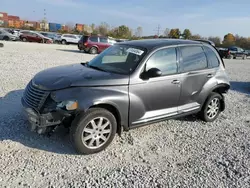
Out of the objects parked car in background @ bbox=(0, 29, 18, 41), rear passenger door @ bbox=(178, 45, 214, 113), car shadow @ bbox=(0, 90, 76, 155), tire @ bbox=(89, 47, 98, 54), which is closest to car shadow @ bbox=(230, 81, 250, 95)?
rear passenger door @ bbox=(178, 45, 214, 113)

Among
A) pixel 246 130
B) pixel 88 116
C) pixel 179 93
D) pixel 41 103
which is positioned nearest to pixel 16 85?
pixel 41 103

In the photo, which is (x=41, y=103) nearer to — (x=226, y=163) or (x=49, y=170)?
(x=49, y=170)

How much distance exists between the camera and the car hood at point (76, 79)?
132 inches

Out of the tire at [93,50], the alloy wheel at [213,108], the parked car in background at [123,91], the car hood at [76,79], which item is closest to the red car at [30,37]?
the tire at [93,50]

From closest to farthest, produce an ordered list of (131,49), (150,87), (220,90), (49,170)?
(49,170)
(150,87)
(131,49)
(220,90)

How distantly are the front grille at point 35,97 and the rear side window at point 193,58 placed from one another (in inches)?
103

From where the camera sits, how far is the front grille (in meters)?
3.29

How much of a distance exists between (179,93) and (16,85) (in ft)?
16.0

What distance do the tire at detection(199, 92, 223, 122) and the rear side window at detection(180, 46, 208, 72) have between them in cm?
74

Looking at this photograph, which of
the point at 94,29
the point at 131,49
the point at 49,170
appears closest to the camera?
the point at 49,170

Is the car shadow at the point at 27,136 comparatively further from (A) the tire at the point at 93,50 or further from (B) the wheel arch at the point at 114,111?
(A) the tire at the point at 93,50

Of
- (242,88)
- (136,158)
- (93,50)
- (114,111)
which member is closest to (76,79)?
(114,111)

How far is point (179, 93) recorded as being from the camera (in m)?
4.29

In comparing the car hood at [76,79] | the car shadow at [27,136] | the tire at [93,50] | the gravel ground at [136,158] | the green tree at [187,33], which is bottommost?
the gravel ground at [136,158]
